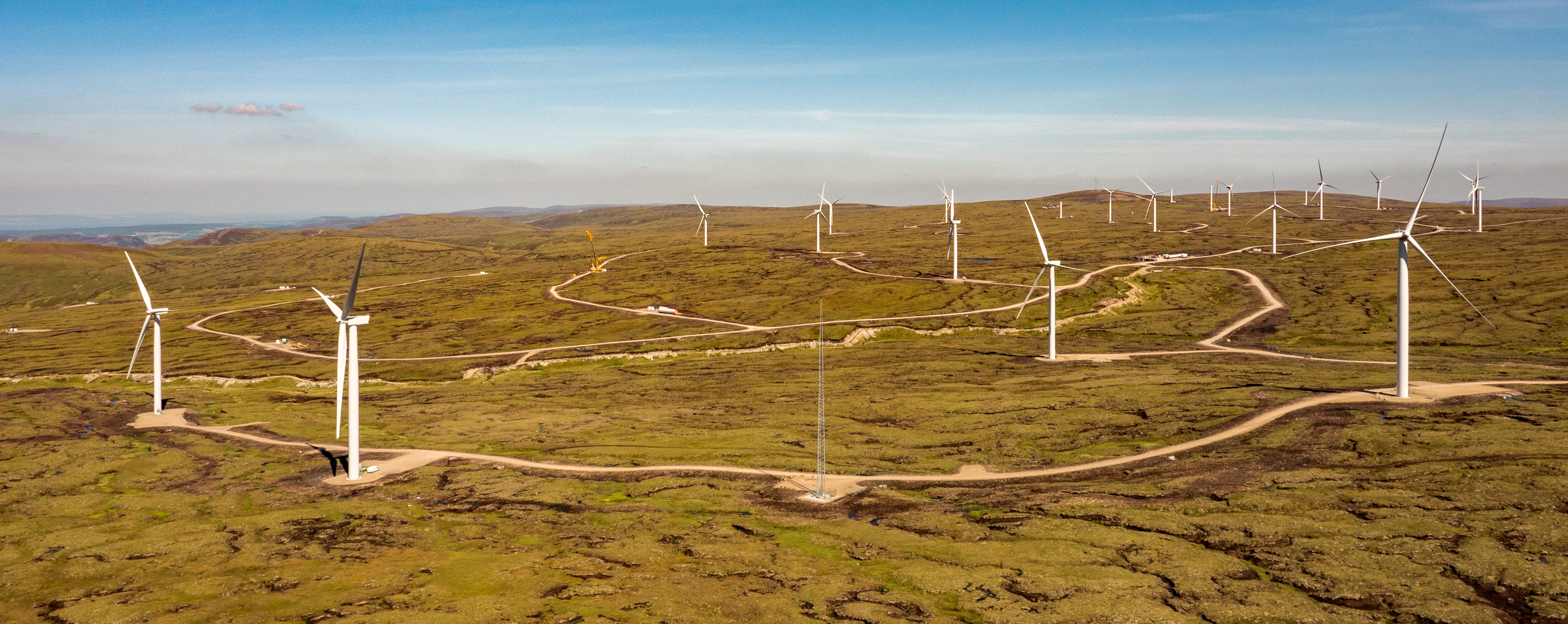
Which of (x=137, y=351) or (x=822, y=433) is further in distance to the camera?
(x=137, y=351)

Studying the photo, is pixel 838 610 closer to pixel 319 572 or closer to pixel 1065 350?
pixel 319 572

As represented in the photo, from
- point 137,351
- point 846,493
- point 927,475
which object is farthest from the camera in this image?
point 137,351

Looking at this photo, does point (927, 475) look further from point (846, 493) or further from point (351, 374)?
point (351, 374)

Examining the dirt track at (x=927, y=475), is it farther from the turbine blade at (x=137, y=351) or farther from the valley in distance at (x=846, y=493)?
the turbine blade at (x=137, y=351)

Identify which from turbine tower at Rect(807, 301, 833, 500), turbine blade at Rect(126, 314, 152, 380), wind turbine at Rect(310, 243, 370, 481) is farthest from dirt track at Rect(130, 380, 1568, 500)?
turbine blade at Rect(126, 314, 152, 380)

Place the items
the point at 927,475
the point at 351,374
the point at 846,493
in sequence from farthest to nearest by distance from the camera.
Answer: the point at 351,374
the point at 927,475
the point at 846,493

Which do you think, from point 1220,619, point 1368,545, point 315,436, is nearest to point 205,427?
point 315,436

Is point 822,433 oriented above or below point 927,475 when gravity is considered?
above

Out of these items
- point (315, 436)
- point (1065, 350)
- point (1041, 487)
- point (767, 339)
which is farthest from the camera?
point (767, 339)

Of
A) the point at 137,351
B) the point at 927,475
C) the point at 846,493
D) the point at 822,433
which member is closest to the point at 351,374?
the point at 822,433
